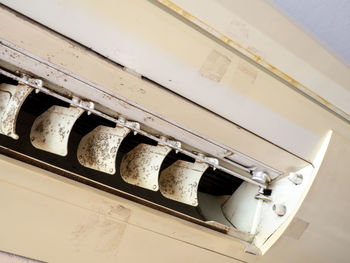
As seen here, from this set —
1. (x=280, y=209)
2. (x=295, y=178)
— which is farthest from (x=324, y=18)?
(x=280, y=209)

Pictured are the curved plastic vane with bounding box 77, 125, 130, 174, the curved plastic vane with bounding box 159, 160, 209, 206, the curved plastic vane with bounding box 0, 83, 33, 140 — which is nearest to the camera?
the curved plastic vane with bounding box 0, 83, 33, 140

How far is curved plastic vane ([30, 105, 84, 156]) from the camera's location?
0.92m

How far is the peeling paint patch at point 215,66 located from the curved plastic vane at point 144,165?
26cm

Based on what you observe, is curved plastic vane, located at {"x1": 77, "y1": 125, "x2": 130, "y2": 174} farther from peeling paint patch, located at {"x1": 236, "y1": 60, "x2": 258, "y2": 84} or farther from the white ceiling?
the white ceiling

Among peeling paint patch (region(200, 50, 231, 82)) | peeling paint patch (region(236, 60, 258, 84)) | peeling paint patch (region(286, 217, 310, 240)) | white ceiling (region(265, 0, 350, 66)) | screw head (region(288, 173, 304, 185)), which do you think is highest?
white ceiling (region(265, 0, 350, 66))

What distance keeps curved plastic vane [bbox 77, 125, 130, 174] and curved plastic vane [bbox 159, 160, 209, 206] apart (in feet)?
0.72

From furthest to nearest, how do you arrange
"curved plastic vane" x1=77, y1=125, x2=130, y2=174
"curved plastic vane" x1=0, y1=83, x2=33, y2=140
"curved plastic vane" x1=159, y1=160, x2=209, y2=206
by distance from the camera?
"curved plastic vane" x1=159, y1=160, x2=209, y2=206 < "curved plastic vane" x1=77, y1=125, x2=130, y2=174 < "curved plastic vane" x1=0, y1=83, x2=33, y2=140

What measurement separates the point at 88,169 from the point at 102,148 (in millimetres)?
177

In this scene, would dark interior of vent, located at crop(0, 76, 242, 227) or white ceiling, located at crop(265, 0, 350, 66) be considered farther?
dark interior of vent, located at crop(0, 76, 242, 227)

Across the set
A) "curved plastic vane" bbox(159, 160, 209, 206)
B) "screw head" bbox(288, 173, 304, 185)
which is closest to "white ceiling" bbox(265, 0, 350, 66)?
"screw head" bbox(288, 173, 304, 185)

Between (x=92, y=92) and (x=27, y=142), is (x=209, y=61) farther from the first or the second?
(x=27, y=142)

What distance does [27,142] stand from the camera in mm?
1058

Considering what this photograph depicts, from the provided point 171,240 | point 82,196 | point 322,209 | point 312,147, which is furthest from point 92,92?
point 322,209

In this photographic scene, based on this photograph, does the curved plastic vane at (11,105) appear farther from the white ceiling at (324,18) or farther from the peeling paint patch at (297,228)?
the peeling paint patch at (297,228)
